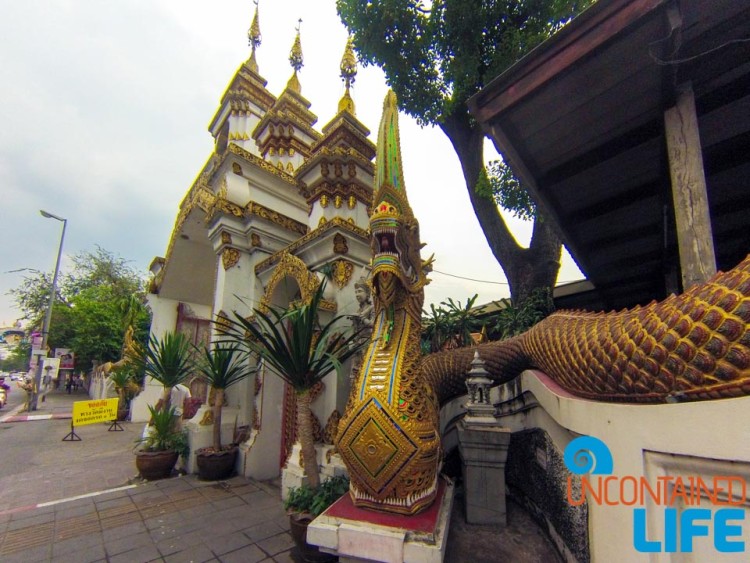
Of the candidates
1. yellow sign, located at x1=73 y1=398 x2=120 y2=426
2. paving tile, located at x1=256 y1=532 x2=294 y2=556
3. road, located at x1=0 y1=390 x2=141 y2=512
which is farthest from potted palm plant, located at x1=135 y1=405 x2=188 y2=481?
paving tile, located at x1=256 y1=532 x2=294 y2=556

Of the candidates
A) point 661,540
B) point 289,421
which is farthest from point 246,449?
point 661,540

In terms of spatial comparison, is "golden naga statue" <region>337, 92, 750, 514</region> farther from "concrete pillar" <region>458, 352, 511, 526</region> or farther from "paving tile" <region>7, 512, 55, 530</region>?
"paving tile" <region>7, 512, 55, 530</region>

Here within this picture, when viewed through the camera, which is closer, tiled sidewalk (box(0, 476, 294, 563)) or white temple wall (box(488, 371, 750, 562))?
white temple wall (box(488, 371, 750, 562))

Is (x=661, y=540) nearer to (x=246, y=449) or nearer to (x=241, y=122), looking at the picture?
(x=246, y=449)

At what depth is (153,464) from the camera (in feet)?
16.8

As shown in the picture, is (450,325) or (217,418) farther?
(450,325)

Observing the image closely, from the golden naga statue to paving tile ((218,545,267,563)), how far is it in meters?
1.33

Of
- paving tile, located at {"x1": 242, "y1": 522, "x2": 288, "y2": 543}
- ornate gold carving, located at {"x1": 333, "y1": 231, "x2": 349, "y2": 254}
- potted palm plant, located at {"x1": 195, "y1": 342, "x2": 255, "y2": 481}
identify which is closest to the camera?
paving tile, located at {"x1": 242, "y1": 522, "x2": 288, "y2": 543}

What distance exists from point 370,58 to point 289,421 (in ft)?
25.2

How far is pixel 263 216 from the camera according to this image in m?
6.04

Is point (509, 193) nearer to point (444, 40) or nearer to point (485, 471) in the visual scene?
point (444, 40)

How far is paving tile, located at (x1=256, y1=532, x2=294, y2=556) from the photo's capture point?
3.13 meters

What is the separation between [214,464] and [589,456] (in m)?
5.03

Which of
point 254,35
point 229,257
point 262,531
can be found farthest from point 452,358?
point 254,35
